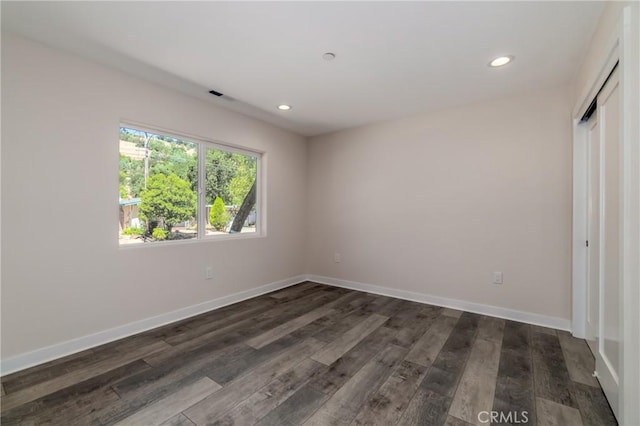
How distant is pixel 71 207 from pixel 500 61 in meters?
3.69

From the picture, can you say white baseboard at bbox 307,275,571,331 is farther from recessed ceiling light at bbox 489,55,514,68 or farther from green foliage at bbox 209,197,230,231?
recessed ceiling light at bbox 489,55,514,68

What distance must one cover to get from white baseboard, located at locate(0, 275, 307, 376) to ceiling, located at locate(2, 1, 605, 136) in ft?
7.56

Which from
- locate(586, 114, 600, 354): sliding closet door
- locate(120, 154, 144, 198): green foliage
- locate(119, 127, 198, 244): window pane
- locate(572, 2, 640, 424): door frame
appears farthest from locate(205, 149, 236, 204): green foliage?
locate(586, 114, 600, 354): sliding closet door

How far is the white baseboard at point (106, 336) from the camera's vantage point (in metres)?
1.97

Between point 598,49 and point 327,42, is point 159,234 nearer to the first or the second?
point 327,42

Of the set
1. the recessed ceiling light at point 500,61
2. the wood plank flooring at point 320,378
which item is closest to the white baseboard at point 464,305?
the wood plank flooring at point 320,378

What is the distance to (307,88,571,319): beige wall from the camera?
9.07 ft

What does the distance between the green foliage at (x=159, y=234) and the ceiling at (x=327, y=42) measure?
1.47 m

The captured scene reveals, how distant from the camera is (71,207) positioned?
86.8 inches

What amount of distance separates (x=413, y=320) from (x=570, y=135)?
2370 millimetres

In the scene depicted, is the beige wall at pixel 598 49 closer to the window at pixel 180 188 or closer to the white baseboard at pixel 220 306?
the white baseboard at pixel 220 306

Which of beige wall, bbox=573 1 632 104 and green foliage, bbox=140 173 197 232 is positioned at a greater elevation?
beige wall, bbox=573 1 632 104

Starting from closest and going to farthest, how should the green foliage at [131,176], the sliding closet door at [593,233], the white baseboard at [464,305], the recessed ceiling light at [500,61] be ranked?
1. the sliding closet door at [593,233]
2. the recessed ceiling light at [500,61]
3. the green foliage at [131,176]
4. the white baseboard at [464,305]

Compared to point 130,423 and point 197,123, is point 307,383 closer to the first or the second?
point 130,423
